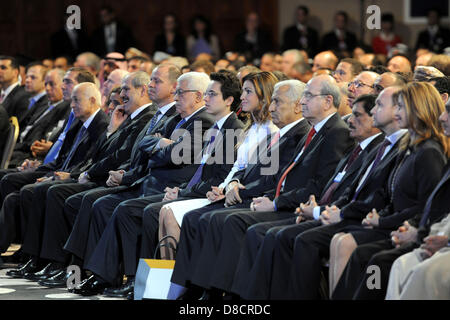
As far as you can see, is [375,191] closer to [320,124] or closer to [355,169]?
[355,169]

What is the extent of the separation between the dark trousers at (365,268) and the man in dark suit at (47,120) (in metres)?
4.75

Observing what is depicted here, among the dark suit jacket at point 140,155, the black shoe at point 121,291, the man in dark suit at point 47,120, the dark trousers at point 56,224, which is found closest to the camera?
the black shoe at point 121,291

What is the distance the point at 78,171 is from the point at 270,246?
9.51 feet

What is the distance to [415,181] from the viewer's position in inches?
186

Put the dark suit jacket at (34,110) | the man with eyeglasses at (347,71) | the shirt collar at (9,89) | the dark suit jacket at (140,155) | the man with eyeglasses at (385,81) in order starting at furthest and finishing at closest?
1. the shirt collar at (9,89)
2. the dark suit jacket at (34,110)
3. the man with eyeglasses at (347,71)
4. the dark suit jacket at (140,155)
5. the man with eyeglasses at (385,81)

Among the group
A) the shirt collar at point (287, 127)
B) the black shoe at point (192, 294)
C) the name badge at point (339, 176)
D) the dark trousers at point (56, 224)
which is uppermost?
the shirt collar at point (287, 127)

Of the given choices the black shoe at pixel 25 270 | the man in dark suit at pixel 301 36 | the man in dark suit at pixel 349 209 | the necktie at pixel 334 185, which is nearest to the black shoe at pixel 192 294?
the man in dark suit at pixel 349 209

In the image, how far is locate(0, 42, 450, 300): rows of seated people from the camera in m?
4.71

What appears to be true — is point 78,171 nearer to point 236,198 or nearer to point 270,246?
point 236,198

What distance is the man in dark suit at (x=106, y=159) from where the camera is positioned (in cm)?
716

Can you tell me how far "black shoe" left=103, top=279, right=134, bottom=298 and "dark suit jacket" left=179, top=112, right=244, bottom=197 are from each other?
0.70 meters

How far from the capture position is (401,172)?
480cm

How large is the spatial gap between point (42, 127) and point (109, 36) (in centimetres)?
555

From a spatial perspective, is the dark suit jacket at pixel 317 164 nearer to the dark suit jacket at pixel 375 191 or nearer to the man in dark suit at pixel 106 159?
the dark suit jacket at pixel 375 191
